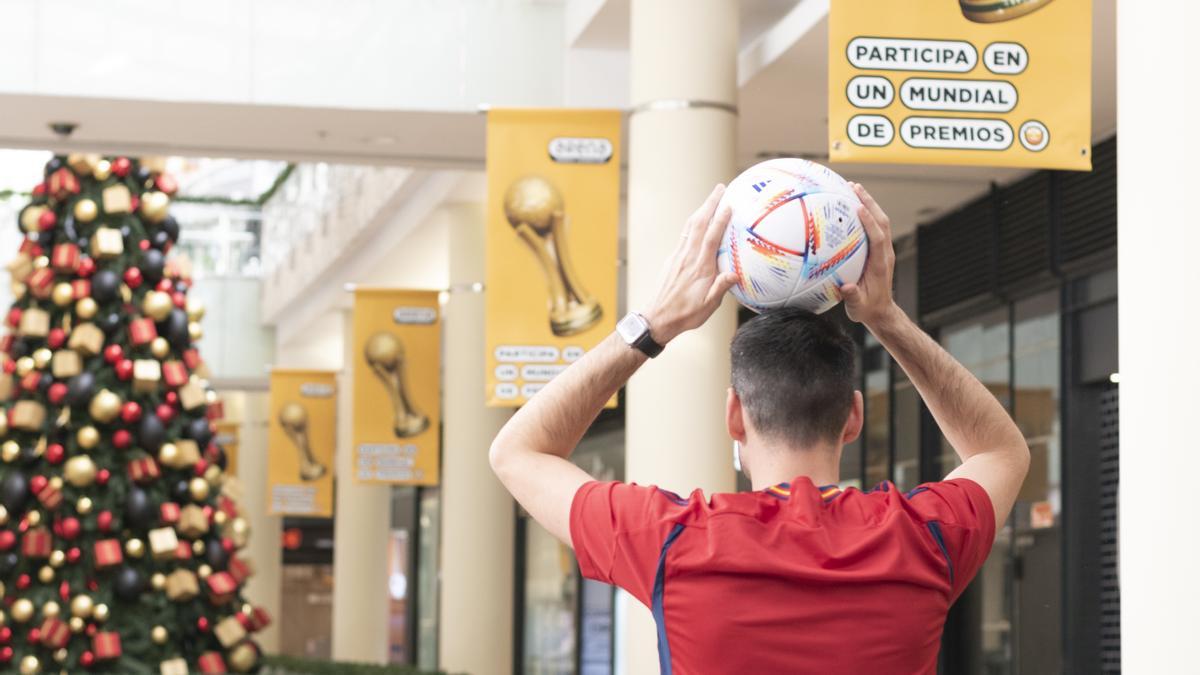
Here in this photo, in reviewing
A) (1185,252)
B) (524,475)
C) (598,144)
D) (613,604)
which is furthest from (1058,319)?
(613,604)

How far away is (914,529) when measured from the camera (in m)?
2.45

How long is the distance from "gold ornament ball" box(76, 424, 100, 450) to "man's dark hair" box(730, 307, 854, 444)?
1130 cm

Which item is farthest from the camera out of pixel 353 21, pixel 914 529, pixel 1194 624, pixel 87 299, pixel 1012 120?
pixel 87 299

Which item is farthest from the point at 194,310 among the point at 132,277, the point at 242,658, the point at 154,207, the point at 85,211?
the point at 242,658

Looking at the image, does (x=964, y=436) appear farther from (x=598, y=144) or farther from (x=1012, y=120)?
(x=598, y=144)

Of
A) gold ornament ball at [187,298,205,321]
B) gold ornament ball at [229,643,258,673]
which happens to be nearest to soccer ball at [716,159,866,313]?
gold ornament ball at [187,298,205,321]

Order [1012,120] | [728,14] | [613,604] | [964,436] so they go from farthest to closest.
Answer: [613,604], [728,14], [1012,120], [964,436]

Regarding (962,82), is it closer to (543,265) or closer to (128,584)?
(543,265)

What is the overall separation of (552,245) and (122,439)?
457 cm

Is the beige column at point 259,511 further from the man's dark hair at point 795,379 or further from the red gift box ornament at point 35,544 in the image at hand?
the man's dark hair at point 795,379

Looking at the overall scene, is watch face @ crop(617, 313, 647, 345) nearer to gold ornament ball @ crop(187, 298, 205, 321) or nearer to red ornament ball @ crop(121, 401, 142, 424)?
red ornament ball @ crop(121, 401, 142, 424)

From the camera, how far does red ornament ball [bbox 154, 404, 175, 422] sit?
13.5 meters

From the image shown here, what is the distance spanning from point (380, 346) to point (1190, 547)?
46.5 feet

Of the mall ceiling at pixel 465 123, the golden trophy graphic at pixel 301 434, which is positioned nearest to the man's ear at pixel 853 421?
the mall ceiling at pixel 465 123
